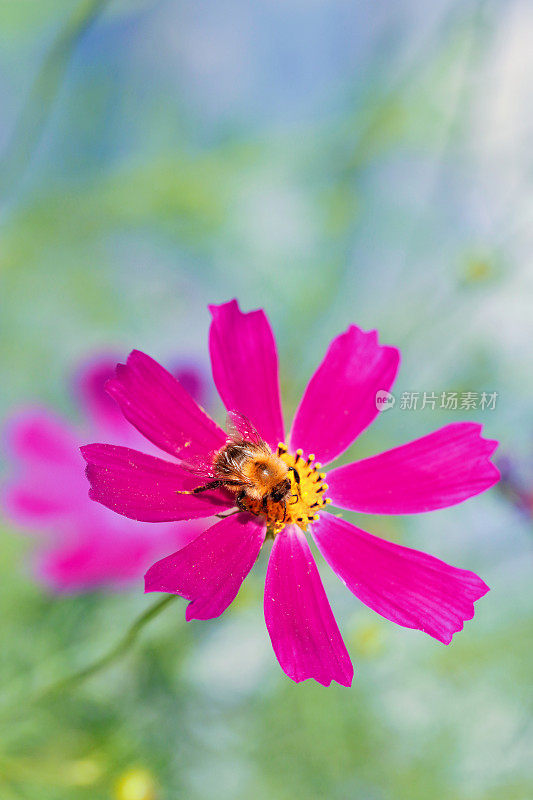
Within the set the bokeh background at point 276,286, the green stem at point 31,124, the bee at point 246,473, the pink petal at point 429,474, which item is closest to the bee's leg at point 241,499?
the bee at point 246,473

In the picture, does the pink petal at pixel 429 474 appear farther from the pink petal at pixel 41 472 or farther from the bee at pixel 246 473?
the pink petal at pixel 41 472

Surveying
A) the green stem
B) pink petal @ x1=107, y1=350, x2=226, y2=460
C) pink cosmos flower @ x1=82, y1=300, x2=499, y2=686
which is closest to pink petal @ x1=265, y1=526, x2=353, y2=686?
pink cosmos flower @ x1=82, y1=300, x2=499, y2=686

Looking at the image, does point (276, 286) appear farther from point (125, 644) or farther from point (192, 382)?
point (125, 644)

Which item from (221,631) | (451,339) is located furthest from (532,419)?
(221,631)

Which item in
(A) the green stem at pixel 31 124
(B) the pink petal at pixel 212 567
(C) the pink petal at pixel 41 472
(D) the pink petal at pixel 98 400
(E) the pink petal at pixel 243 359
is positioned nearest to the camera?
(B) the pink petal at pixel 212 567

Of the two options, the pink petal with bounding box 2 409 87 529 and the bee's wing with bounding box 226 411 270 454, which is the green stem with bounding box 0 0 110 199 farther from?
the bee's wing with bounding box 226 411 270 454
